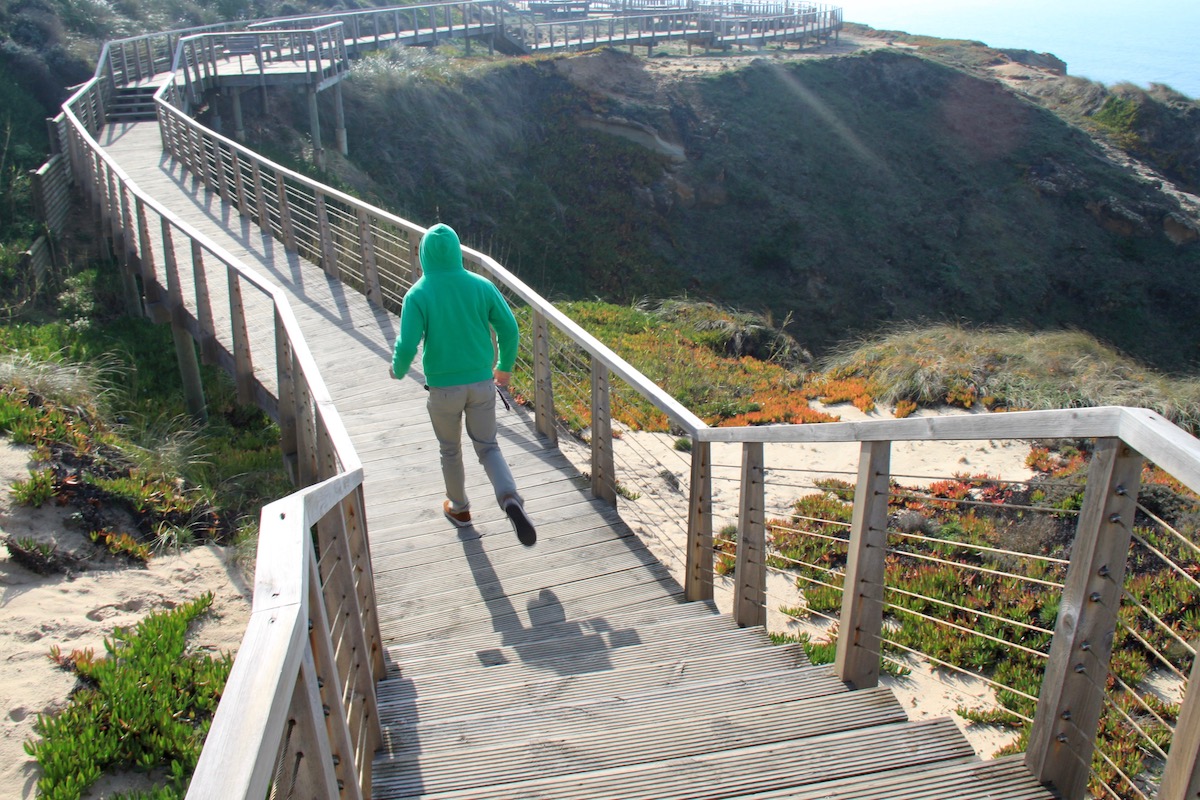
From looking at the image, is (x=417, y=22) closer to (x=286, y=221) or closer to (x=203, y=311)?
(x=286, y=221)

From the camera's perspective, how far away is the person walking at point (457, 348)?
5023mm

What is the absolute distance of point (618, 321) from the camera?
55.7 feet

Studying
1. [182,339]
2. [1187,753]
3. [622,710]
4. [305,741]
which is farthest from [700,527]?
[182,339]

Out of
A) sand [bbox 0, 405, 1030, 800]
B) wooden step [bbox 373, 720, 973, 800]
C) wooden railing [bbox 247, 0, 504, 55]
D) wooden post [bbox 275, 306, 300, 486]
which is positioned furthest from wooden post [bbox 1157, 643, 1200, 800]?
wooden railing [bbox 247, 0, 504, 55]

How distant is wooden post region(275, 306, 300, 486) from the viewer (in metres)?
6.20

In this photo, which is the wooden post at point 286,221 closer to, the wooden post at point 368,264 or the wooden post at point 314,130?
the wooden post at point 368,264

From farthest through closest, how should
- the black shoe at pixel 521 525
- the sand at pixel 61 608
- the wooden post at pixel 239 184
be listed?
1. the wooden post at pixel 239 184
2. the black shoe at pixel 521 525
3. the sand at pixel 61 608

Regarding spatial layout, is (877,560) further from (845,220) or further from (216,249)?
(845,220)

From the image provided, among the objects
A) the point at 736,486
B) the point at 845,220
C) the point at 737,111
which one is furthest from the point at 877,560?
the point at 737,111

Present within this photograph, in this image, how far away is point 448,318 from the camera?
508 centimetres

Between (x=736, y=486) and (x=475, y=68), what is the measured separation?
24826mm

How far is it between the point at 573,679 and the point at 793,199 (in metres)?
→ 28.7

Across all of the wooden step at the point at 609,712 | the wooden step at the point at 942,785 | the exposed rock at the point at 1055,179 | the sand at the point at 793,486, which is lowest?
the exposed rock at the point at 1055,179

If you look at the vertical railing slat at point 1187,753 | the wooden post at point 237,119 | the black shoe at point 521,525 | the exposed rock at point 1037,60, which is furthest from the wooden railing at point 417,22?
the vertical railing slat at point 1187,753
